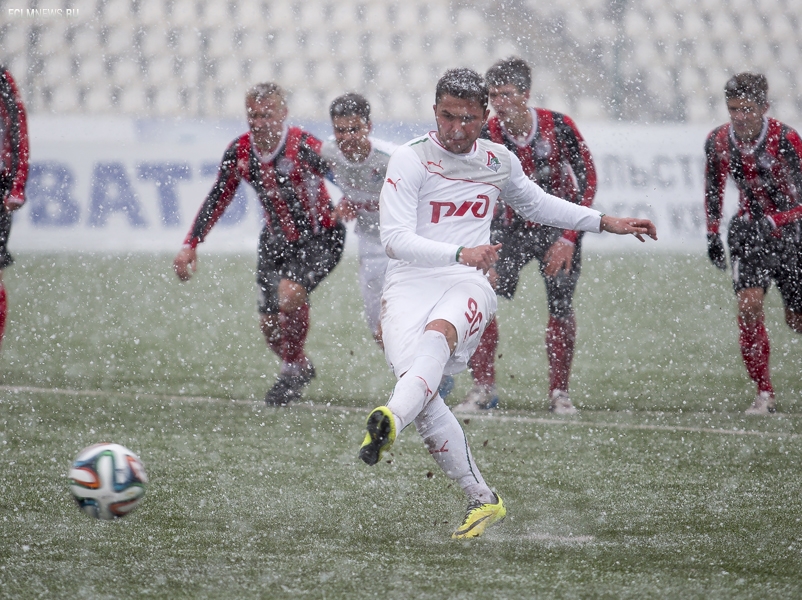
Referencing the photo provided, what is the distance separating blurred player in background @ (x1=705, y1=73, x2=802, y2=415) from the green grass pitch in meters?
0.51

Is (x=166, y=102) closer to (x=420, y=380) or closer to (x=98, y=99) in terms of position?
(x=98, y=99)

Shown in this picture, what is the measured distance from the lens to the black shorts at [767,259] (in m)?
5.65

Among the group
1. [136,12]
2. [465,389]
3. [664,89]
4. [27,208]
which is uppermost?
[136,12]

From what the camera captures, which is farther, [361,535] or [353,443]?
[353,443]

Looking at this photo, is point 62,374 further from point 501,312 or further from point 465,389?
point 501,312

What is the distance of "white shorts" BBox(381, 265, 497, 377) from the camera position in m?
3.48

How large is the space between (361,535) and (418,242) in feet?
3.09

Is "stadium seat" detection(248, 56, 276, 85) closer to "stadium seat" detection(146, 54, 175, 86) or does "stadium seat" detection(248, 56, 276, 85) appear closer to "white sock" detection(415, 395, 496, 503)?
"stadium seat" detection(146, 54, 175, 86)

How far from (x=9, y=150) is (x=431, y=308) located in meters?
3.18

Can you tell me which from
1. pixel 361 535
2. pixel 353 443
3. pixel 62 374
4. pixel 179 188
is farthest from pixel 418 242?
pixel 179 188

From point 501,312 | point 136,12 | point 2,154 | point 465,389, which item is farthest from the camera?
point 136,12

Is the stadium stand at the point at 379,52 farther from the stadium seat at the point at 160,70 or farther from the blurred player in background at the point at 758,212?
the blurred player in background at the point at 758,212

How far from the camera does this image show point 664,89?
52.6 feet

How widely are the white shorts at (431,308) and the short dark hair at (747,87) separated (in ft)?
8.11
